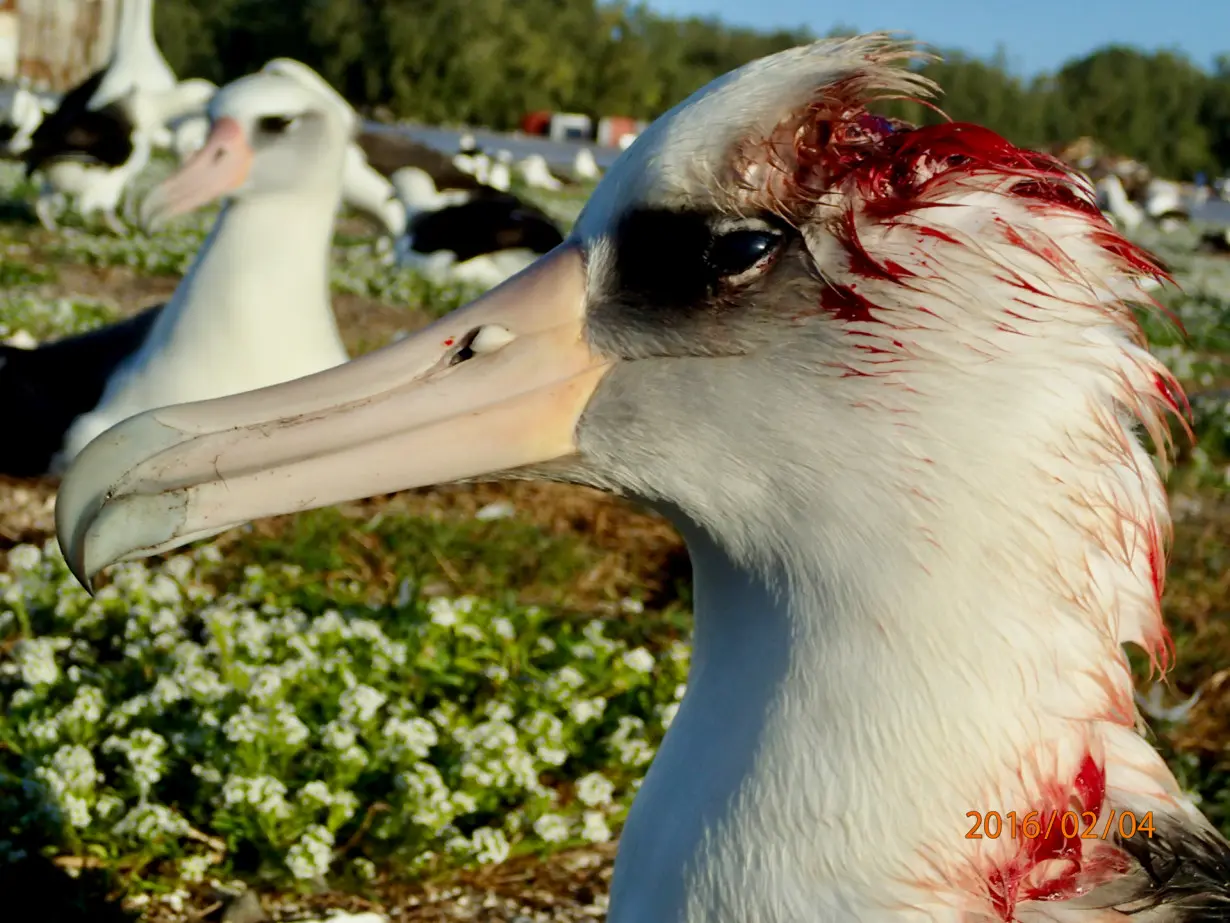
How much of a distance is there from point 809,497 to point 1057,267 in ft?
1.12

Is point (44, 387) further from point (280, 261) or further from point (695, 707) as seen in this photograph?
point (695, 707)

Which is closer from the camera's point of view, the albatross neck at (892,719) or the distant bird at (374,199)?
the albatross neck at (892,719)

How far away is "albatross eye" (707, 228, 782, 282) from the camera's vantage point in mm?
1441

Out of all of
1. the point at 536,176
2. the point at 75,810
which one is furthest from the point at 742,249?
the point at 536,176

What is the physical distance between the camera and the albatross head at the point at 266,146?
504 centimetres

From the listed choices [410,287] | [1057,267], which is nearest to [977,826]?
[1057,267]

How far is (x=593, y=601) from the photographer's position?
4.13 m

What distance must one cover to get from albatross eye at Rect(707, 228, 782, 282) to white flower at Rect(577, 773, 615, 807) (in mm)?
1596

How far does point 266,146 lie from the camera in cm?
513

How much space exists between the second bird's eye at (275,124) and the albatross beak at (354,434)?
3.90 m

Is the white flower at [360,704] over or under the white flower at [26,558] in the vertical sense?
over

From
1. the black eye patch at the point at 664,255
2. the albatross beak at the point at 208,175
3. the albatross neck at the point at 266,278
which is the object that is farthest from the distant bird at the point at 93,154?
the black eye patch at the point at 664,255

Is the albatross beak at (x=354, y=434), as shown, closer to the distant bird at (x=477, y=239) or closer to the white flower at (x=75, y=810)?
the white flower at (x=75, y=810)
